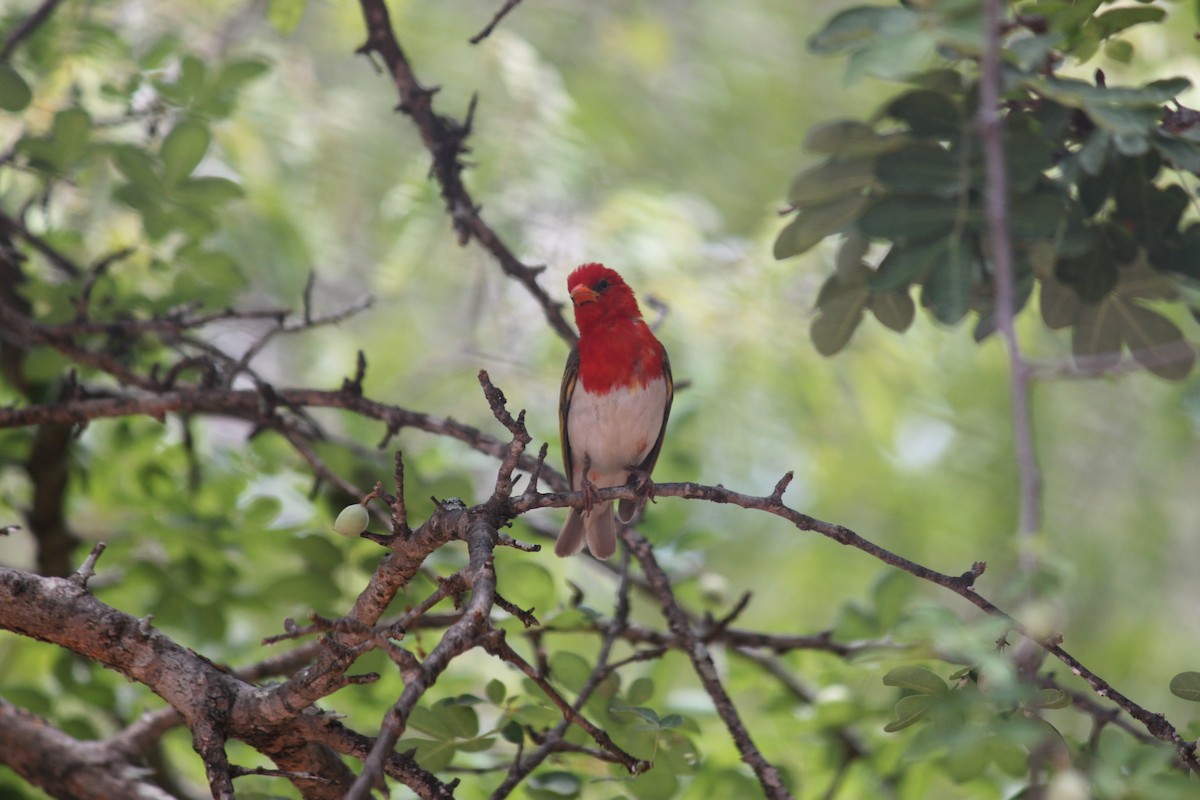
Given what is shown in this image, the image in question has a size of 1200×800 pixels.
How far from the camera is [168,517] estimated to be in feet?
12.2

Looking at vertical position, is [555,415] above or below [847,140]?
above

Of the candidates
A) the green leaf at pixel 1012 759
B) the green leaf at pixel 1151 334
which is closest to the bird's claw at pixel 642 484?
the green leaf at pixel 1012 759

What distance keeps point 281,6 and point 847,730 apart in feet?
9.57

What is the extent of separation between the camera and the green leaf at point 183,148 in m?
3.44

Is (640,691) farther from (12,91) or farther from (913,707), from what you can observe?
(12,91)

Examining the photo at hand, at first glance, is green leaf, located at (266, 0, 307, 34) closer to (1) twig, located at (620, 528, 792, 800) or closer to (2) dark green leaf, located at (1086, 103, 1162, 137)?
(1) twig, located at (620, 528, 792, 800)

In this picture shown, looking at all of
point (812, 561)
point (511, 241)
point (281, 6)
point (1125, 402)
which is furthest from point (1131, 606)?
point (281, 6)

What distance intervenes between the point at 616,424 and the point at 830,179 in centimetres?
194

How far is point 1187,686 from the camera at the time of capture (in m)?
2.15

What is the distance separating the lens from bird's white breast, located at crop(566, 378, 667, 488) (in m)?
4.32

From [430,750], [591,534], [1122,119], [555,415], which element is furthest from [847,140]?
[555,415]

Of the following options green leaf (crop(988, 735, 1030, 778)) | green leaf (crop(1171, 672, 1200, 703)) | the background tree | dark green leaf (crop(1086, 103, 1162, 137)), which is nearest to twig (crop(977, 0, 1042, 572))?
the background tree

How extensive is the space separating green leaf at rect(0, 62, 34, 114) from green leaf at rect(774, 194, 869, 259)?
6.74ft

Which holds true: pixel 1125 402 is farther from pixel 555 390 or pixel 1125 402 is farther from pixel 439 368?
pixel 439 368
